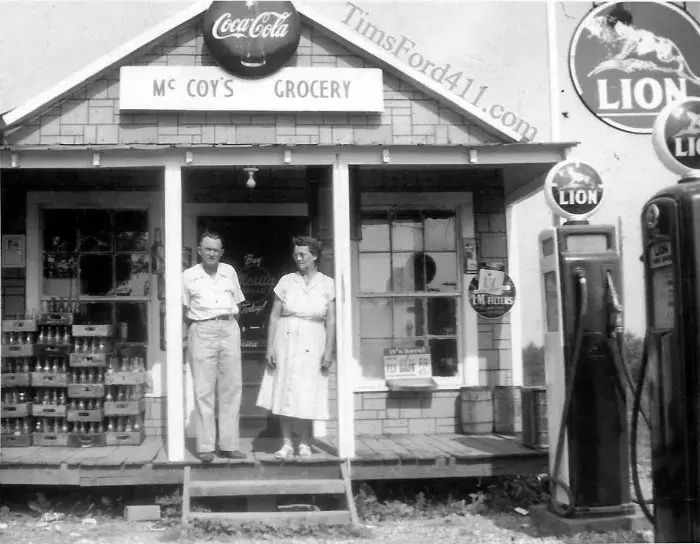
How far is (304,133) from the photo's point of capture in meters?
7.30

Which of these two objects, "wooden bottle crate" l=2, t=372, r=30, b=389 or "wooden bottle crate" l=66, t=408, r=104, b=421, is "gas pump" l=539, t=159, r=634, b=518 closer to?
"wooden bottle crate" l=66, t=408, r=104, b=421

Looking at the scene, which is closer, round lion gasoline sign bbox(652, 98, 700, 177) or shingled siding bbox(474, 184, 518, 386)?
round lion gasoline sign bbox(652, 98, 700, 177)

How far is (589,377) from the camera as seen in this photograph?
576 centimetres

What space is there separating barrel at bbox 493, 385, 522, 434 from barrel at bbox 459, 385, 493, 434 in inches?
2.6

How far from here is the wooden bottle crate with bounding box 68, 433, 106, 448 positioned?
23.6 feet

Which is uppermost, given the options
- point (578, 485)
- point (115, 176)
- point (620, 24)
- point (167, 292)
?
point (620, 24)

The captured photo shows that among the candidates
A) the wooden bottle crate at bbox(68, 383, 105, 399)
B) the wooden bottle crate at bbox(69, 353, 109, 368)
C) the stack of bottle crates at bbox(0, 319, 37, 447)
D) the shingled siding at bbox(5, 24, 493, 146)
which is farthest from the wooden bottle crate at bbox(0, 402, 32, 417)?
the shingled siding at bbox(5, 24, 493, 146)

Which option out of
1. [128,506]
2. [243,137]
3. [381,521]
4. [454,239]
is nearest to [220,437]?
[128,506]

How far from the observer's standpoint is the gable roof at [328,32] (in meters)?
7.00

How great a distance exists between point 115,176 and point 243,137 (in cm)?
164

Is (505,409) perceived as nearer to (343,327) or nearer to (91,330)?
(343,327)

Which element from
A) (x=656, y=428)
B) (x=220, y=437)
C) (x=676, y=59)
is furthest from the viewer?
(x=676, y=59)

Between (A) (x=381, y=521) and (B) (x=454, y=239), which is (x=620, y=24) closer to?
(B) (x=454, y=239)

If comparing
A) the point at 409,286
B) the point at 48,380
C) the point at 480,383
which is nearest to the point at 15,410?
the point at 48,380
